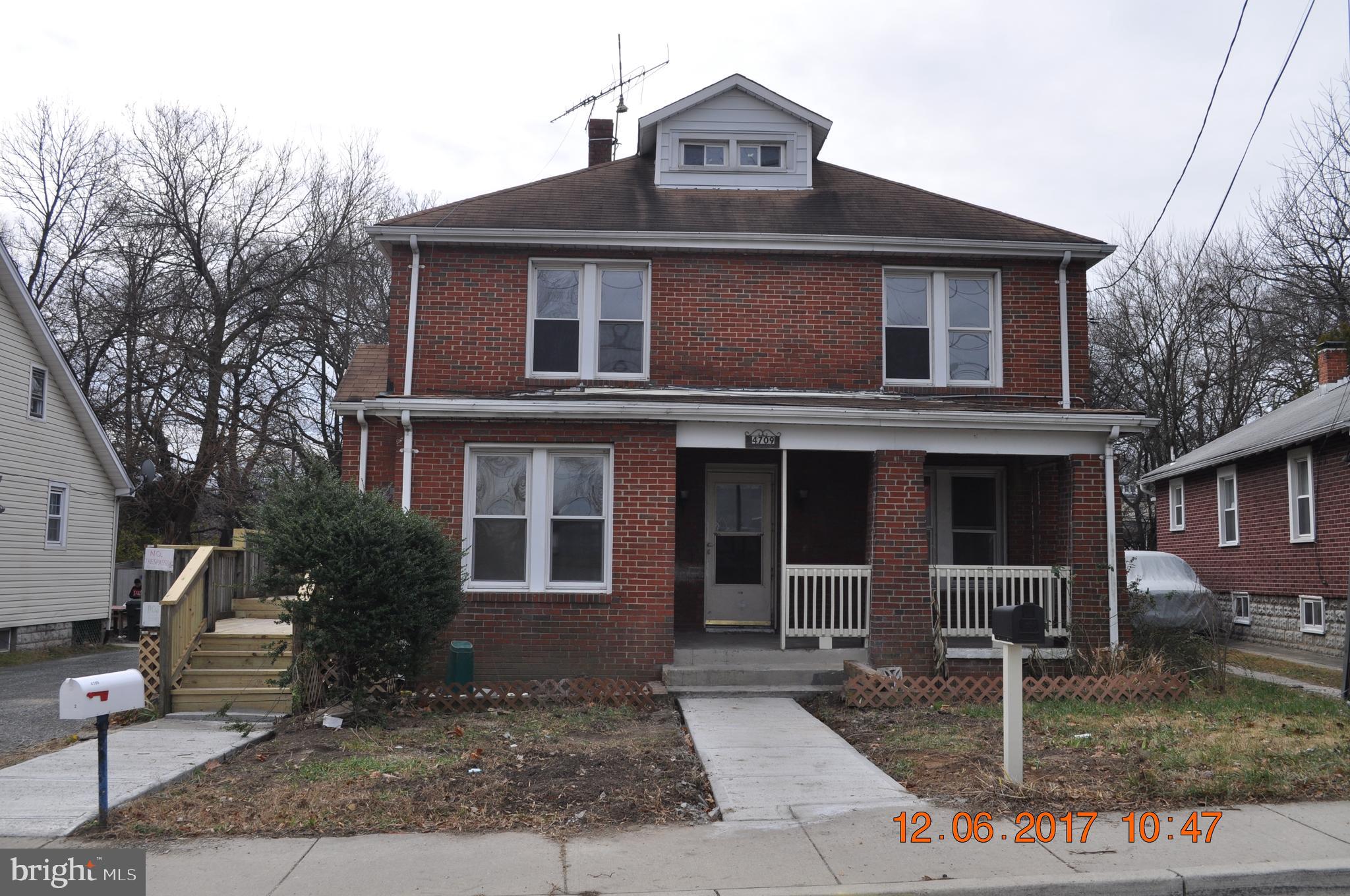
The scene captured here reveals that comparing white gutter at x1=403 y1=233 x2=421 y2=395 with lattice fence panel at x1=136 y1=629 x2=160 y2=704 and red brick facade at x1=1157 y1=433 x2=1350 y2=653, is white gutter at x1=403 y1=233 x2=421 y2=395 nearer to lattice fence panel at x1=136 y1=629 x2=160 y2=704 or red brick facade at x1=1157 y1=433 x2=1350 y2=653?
lattice fence panel at x1=136 y1=629 x2=160 y2=704

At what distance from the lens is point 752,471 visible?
573 inches

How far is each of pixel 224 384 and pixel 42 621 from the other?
10.7 m

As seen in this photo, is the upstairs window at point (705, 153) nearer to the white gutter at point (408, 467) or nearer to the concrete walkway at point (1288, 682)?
the white gutter at point (408, 467)

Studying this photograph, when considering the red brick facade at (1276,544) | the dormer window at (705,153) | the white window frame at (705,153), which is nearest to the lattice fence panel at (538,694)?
the white window frame at (705,153)

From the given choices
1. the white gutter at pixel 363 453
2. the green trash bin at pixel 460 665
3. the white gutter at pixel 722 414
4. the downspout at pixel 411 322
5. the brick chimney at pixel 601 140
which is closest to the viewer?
the green trash bin at pixel 460 665

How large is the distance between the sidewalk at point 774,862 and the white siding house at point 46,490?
17.1 meters

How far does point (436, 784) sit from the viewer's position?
739 centimetres

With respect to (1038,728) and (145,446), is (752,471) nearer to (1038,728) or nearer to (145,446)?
(1038,728)

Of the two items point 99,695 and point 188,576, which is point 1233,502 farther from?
point 99,695

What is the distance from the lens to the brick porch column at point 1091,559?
40.8ft

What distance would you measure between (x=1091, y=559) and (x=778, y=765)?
6267mm

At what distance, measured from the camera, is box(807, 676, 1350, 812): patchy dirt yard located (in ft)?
22.9

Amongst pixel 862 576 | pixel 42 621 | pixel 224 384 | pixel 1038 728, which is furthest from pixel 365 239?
pixel 1038 728
